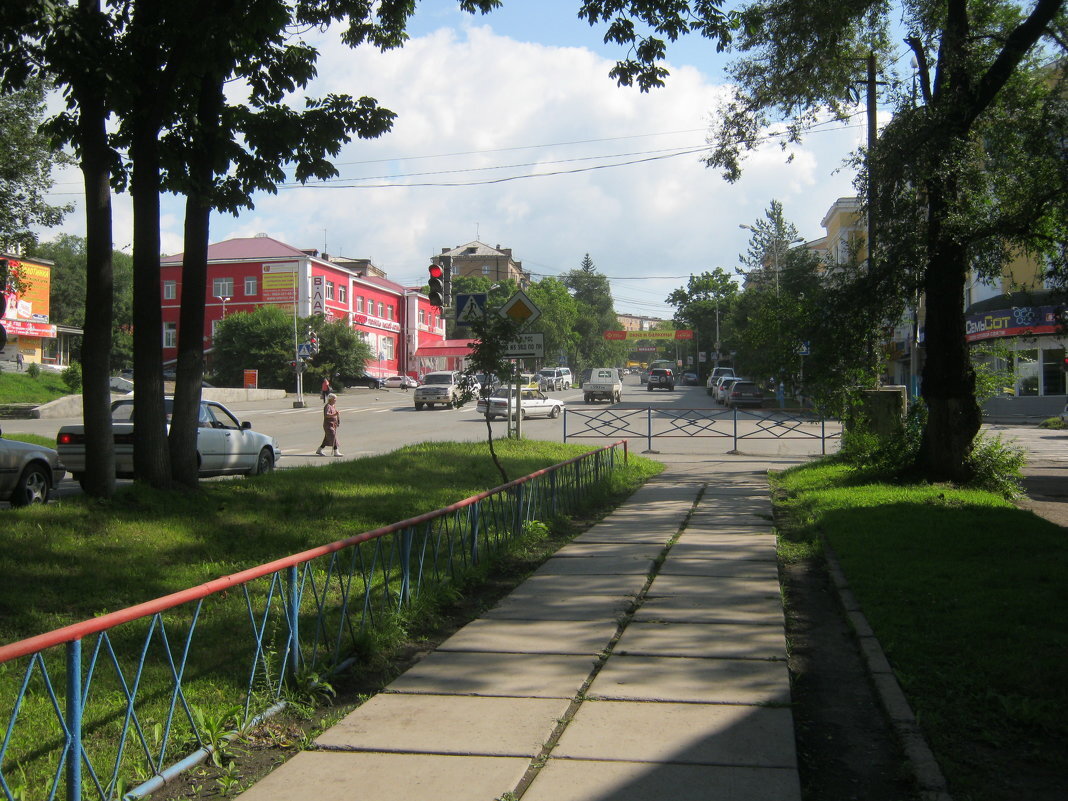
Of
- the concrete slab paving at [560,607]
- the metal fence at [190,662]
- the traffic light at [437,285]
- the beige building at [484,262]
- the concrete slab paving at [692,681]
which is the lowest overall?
the concrete slab paving at [560,607]

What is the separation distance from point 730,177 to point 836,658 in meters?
14.1

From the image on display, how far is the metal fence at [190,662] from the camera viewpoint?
374 cm

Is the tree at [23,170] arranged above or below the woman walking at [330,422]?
above

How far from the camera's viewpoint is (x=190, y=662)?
562cm

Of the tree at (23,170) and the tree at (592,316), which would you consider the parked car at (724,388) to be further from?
the tree at (592,316)

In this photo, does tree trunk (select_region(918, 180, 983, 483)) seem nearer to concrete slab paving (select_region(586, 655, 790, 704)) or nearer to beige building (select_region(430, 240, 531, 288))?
concrete slab paving (select_region(586, 655, 790, 704))

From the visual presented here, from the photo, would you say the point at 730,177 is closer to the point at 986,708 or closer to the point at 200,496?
the point at 200,496

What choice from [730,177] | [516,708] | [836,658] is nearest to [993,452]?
[730,177]

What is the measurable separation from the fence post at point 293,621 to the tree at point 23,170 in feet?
58.5

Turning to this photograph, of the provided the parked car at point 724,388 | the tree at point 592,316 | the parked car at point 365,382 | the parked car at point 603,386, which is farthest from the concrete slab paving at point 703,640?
the tree at point 592,316

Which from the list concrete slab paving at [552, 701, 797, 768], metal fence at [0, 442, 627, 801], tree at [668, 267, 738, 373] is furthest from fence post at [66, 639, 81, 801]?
tree at [668, 267, 738, 373]

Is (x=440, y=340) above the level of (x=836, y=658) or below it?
above

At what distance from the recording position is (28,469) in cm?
1227

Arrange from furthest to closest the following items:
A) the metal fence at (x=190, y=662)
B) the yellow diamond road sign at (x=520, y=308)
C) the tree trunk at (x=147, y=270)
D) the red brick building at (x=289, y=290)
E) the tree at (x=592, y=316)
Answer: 1. the tree at (x=592, y=316)
2. the red brick building at (x=289, y=290)
3. the yellow diamond road sign at (x=520, y=308)
4. the tree trunk at (x=147, y=270)
5. the metal fence at (x=190, y=662)
